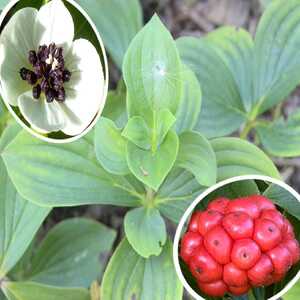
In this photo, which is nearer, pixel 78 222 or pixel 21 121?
pixel 21 121

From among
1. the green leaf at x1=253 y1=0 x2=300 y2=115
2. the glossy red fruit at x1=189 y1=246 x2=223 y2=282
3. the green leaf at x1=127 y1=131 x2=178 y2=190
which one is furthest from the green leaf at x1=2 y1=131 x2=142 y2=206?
the green leaf at x1=253 y1=0 x2=300 y2=115

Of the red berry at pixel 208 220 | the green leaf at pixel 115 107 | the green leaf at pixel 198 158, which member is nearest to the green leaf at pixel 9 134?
the green leaf at pixel 115 107

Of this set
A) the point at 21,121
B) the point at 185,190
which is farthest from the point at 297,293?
the point at 21,121

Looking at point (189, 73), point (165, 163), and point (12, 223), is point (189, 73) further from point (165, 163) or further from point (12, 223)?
point (12, 223)

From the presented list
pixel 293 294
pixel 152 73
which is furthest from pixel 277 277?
pixel 152 73

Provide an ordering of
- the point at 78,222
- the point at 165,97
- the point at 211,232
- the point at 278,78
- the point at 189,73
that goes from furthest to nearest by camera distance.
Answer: the point at 78,222 → the point at 278,78 → the point at 189,73 → the point at 165,97 → the point at 211,232

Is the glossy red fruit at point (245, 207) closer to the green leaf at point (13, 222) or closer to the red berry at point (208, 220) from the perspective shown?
the red berry at point (208, 220)

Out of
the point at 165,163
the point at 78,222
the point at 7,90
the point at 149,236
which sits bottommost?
the point at 78,222

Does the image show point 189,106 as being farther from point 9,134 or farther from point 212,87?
point 9,134
